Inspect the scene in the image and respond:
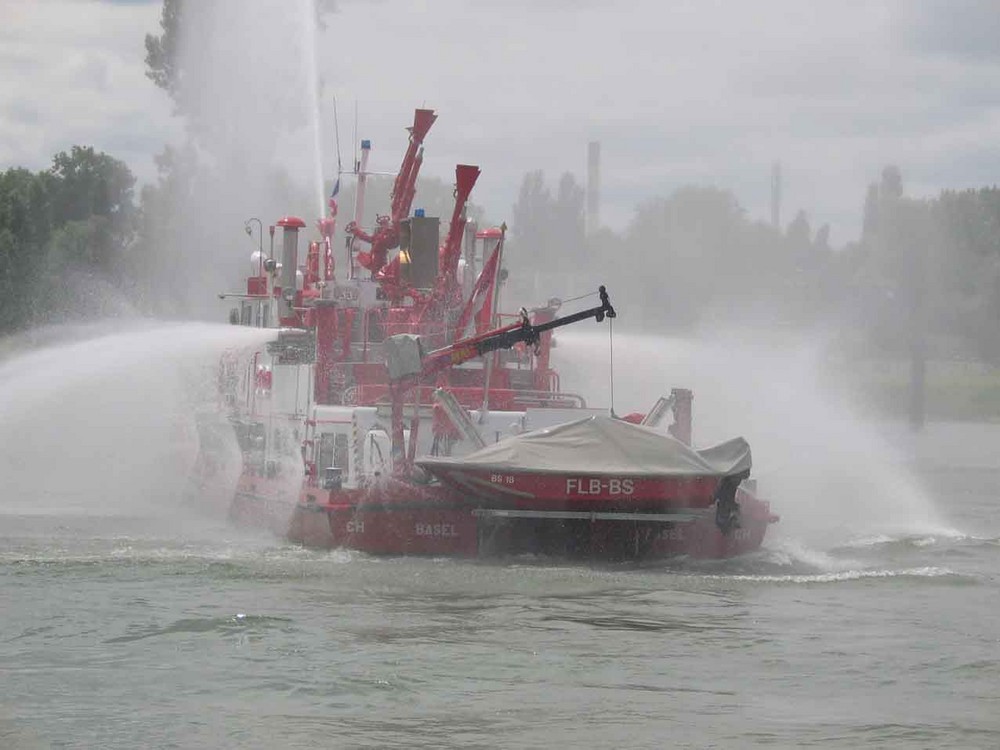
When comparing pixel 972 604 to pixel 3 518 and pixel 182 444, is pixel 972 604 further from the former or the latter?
pixel 182 444

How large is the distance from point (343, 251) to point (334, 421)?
312 inches

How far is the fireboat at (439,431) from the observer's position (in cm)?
2355

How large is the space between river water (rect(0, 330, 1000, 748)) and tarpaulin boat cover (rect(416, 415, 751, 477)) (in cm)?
139

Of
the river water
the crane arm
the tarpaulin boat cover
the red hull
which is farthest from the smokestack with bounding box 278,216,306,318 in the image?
the tarpaulin boat cover

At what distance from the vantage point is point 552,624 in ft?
66.4

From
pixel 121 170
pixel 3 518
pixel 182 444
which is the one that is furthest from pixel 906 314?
pixel 3 518

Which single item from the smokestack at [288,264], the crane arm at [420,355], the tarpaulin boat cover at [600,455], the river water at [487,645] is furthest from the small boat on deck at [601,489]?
the smokestack at [288,264]

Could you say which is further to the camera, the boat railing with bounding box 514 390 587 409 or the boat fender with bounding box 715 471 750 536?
the boat railing with bounding box 514 390 587 409

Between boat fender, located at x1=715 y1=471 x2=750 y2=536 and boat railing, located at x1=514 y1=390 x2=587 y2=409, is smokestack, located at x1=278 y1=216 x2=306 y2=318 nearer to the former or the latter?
boat railing, located at x1=514 y1=390 x2=587 y2=409

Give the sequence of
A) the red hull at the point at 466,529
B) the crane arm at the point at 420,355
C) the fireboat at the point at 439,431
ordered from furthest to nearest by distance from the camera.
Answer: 1. the crane arm at the point at 420,355
2. the red hull at the point at 466,529
3. the fireboat at the point at 439,431

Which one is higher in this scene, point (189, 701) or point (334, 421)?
point (334, 421)

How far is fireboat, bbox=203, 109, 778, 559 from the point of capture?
927 inches

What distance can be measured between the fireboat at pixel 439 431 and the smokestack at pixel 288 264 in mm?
36

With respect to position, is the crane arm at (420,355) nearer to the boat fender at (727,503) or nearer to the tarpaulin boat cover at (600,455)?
the tarpaulin boat cover at (600,455)
